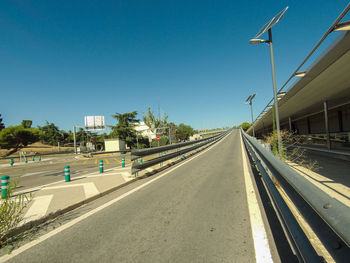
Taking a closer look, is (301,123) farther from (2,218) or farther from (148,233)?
(2,218)

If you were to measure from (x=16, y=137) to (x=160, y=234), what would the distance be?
183 ft

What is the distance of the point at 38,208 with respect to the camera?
12.8ft

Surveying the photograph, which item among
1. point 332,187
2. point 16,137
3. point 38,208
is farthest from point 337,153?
point 16,137

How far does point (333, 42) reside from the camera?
4281mm

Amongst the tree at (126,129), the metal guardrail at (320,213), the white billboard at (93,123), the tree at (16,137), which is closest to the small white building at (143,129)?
the tree at (126,129)

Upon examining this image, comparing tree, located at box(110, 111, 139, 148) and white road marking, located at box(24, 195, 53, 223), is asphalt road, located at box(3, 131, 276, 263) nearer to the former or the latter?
white road marking, located at box(24, 195, 53, 223)

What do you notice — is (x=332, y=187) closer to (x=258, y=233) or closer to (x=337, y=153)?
(x=258, y=233)

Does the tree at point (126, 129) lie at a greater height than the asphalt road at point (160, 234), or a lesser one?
greater

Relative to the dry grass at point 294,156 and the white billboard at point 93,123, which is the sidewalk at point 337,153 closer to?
Result: the dry grass at point 294,156

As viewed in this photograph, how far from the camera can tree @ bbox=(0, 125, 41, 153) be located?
40.8 m

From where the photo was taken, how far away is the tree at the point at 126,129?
42156 mm

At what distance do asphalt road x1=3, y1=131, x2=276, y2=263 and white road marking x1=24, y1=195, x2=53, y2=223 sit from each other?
993 millimetres

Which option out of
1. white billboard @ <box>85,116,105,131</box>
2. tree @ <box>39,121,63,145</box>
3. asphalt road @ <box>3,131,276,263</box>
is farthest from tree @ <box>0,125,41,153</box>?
asphalt road @ <box>3,131,276,263</box>

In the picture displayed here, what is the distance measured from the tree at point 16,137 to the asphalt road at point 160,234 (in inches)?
2106
